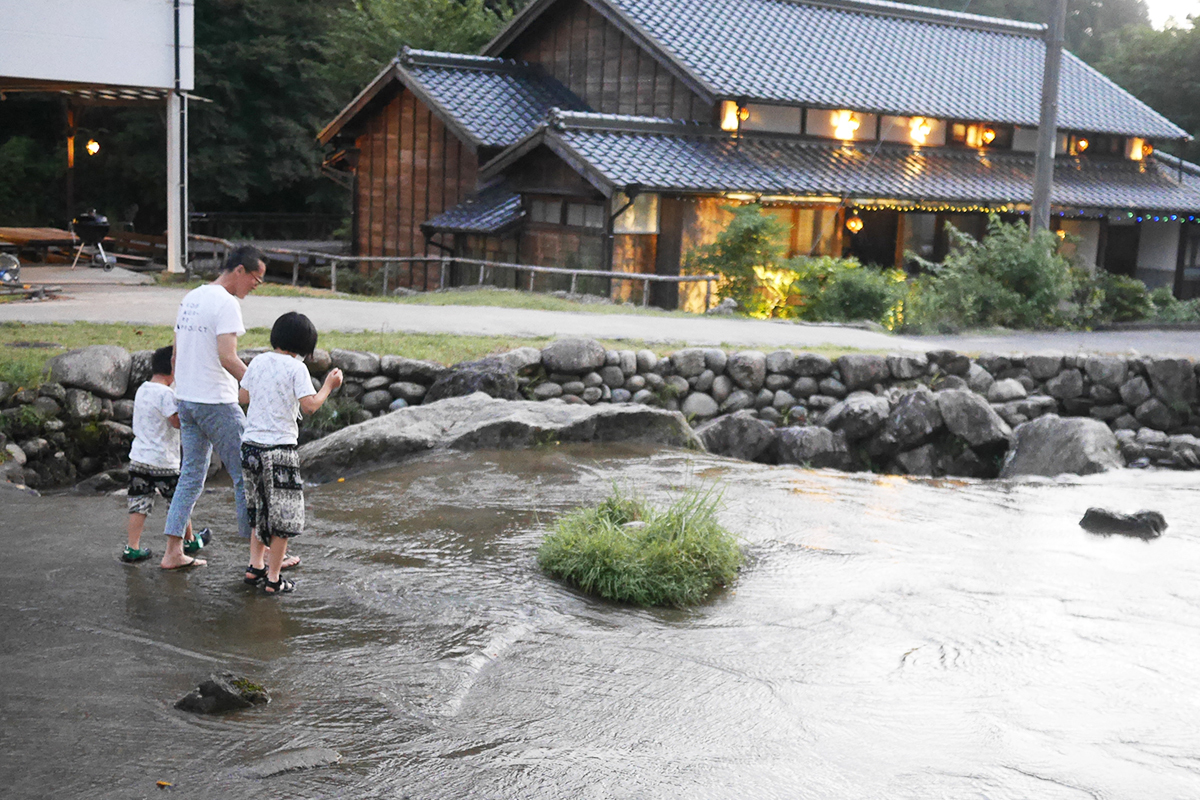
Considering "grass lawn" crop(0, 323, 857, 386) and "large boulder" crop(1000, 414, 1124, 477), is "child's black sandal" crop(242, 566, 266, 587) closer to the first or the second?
"grass lawn" crop(0, 323, 857, 386)

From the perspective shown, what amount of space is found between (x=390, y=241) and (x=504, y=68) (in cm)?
487

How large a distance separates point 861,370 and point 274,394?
8571mm

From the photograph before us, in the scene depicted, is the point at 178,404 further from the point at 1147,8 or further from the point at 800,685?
the point at 1147,8

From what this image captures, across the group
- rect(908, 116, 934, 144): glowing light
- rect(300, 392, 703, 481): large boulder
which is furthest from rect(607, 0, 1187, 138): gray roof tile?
rect(300, 392, 703, 481): large boulder

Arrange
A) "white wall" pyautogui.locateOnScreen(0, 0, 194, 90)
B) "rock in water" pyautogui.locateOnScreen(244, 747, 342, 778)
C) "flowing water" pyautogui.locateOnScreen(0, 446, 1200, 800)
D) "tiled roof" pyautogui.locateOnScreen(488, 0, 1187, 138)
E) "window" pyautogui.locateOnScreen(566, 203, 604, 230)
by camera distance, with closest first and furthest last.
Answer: "rock in water" pyautogui.locateOnScreen(244, 747, 342, 778) < "flowing water" pyautogui.locateOnScreen(0, 446, 1200, 800) < "white wall" pyautogui.locateOnScreen(0, 0, 194, 90) < "window" pyautogui.locateOnScreen(566, 203, 604, 230) < "tiled roof" pyautogui.locateOnScreen(488, 0, 1187, 138)

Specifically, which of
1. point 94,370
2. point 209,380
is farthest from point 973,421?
point 94,370

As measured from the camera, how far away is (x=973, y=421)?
11.9 metres

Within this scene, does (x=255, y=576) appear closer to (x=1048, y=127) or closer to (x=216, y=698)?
(x=216, y=698)

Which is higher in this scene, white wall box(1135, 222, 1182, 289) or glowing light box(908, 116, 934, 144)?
glowing light box(908, 116, 934, 144)

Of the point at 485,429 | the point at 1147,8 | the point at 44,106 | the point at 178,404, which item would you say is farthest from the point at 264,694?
the point at 1147,8

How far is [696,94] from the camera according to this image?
861 inches

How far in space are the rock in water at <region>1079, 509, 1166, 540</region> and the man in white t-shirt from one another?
6.34 m

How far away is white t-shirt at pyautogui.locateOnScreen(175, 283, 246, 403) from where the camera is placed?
6000mm

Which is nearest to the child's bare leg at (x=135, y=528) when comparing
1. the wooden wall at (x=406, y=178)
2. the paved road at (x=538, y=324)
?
the paved road at (x=538, y=324)
